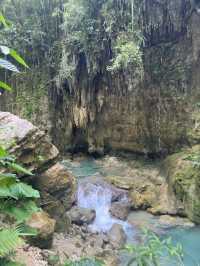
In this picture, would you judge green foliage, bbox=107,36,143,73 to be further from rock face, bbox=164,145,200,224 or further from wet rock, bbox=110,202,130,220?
wet rock, bbox=110,202,130,220

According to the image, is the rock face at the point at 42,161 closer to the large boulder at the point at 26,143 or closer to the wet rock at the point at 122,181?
the large boulder at the point at 26,143

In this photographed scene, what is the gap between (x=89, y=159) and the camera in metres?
13.1

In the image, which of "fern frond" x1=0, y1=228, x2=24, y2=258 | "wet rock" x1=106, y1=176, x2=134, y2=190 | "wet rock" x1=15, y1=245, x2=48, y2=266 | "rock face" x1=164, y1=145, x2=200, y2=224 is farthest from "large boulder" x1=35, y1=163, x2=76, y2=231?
"fern frond" x1=0, y1=228, x2=24, y2=258

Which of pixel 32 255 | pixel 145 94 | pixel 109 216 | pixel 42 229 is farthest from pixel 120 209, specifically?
pixel 145 94

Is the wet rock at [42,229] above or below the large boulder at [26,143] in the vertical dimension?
below

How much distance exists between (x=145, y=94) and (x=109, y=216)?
15.4 feet

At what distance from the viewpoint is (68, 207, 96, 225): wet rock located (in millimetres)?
8320

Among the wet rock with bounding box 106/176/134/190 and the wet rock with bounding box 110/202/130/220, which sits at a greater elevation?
the wet rock with bounding box 106/176/134/190

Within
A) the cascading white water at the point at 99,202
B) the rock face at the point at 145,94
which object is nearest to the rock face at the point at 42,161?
the cascading white water at the point at 99,202

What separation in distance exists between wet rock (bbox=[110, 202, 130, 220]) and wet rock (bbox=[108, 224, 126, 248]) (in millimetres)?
554

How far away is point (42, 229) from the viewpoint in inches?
236

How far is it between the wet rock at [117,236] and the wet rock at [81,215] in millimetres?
642

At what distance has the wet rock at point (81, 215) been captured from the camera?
8320mm

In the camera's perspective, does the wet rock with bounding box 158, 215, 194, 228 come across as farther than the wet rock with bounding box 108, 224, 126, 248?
Yes
